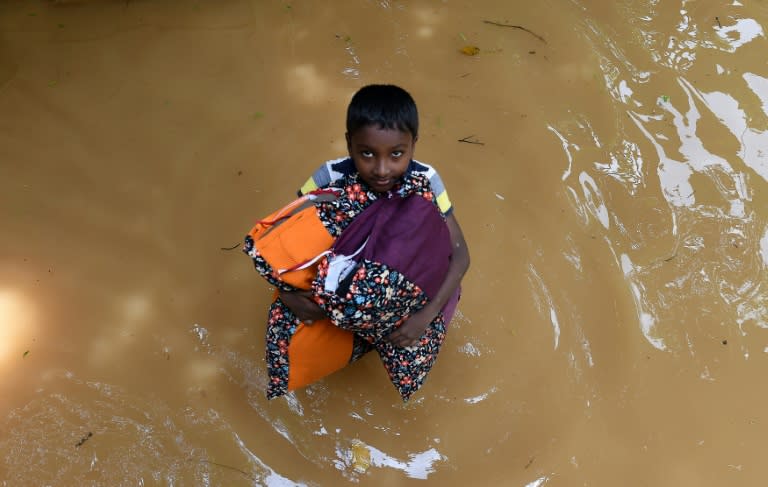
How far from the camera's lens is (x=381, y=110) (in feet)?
5.25

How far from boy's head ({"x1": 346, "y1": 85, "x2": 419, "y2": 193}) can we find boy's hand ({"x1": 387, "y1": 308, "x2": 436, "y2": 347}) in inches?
16.1

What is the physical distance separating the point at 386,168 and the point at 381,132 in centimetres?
10

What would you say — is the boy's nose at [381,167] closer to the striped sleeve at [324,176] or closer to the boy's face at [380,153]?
the boy's face at [380,153]

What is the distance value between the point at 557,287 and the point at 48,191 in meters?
2.24

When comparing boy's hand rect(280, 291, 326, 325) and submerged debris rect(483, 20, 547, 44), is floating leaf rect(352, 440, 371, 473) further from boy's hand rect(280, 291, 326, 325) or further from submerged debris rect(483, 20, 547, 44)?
submerged debris rect(483, 20, 547, 44)

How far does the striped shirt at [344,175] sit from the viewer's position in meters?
1.83

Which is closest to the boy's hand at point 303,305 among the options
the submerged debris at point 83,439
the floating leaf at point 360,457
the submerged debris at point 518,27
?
the floating leaf at point 360,457

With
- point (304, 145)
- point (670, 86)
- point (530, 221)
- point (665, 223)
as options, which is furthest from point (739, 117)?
point (304, 145)

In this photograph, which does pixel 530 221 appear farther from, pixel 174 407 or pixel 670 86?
pixel 174 407

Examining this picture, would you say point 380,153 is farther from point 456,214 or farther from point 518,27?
point 518,27

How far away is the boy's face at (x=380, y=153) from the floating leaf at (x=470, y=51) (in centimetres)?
165

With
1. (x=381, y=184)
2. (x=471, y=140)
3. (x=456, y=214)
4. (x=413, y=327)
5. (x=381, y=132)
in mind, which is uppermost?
(x=381, y=132)

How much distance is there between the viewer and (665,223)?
8.65 feet

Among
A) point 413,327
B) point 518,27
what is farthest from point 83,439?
point 518,27
